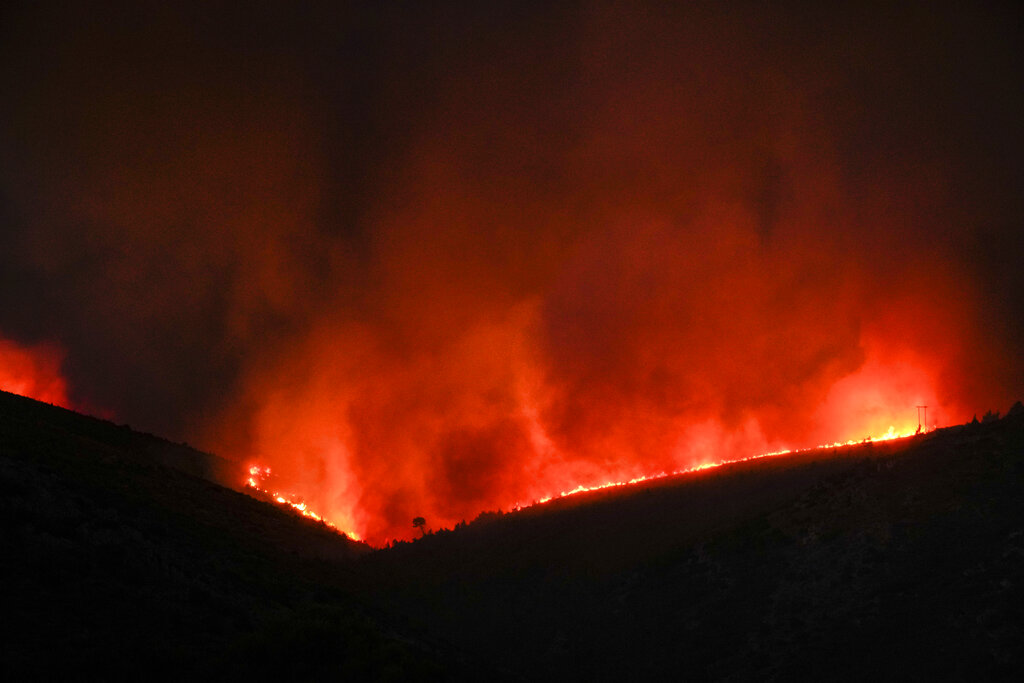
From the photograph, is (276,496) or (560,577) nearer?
(560,577)

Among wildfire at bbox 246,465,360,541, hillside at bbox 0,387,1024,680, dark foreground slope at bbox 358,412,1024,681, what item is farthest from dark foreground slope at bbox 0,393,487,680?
wildfire at bbox 246,465,360,541

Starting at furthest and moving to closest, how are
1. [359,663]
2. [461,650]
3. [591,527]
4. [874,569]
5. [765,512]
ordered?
[591,527] → [765,512] → [461,650] → [874,569] → [359,663]

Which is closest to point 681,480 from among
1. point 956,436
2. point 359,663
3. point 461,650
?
point 956,436

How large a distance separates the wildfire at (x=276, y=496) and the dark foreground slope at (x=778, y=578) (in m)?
20.6

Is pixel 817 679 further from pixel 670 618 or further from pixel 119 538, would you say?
pixel 119 538

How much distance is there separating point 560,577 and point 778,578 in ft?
45.3

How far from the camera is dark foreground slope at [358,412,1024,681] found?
2659cm

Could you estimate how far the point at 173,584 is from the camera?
23562 mm

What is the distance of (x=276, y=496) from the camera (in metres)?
70.6

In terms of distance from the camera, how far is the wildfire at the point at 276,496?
6812cm

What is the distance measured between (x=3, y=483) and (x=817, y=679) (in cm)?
3069

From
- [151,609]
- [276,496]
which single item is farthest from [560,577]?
[276,496]

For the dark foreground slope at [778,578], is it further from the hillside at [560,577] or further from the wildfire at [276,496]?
the wildfire at [276,496]

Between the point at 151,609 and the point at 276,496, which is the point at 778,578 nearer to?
the point at 151,609
